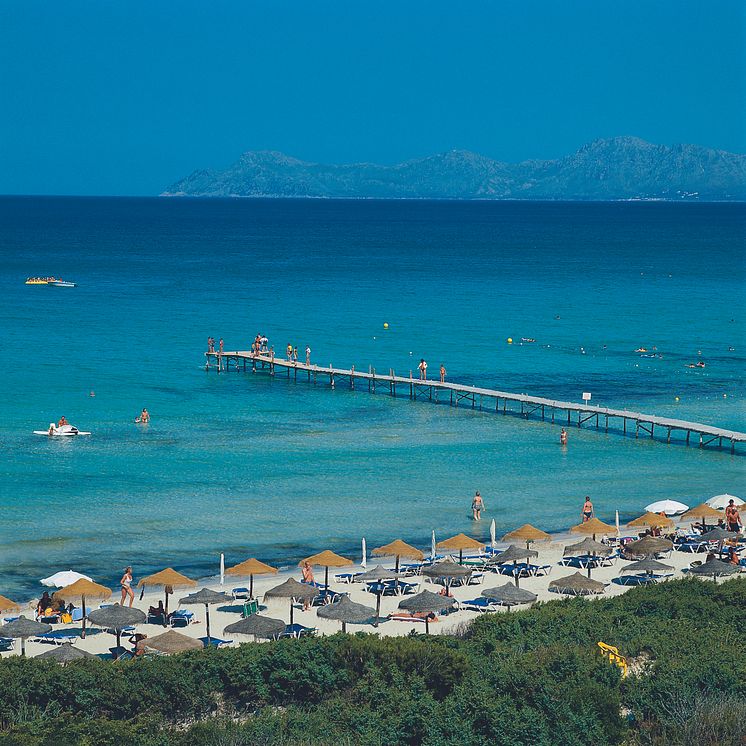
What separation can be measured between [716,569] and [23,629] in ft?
53.1

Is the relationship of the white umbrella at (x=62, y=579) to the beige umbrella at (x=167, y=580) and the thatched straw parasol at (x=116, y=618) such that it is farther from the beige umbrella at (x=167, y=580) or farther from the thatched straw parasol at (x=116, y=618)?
the thatched straw parasol at (x=116, y=618)

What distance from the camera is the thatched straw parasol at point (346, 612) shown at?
1073 inches

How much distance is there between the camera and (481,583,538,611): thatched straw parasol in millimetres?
29297

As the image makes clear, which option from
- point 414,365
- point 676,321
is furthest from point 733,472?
point 676,321

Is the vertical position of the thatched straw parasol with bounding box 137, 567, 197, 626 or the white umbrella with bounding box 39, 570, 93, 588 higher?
the thatched straw parasol with bounding box 137, 567, 197, 626

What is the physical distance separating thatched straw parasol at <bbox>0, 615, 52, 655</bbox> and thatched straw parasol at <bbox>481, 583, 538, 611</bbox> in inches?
387

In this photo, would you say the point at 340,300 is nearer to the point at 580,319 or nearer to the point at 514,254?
the point at 580,319

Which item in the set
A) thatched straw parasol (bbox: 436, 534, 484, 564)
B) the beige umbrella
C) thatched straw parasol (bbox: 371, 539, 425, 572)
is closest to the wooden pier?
thatched straw parasol (bbox: 436, 534, 484, 564)

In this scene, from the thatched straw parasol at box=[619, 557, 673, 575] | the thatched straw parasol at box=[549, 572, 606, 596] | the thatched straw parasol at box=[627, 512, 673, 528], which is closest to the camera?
the thatched straw parasol at box=[549, 572, 606, 596]

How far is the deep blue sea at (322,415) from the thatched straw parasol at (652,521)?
2.92m

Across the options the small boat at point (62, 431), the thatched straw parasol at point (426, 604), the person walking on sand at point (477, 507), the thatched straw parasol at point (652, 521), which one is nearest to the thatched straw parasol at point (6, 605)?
the thatched straw parasol at point (426, 604)

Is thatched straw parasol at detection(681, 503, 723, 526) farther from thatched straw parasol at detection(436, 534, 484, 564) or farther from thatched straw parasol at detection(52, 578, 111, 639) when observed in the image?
thatched straw parasol at detection(52, 578, 111, 639)

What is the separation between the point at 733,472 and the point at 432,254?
115 m

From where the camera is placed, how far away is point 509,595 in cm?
2945
